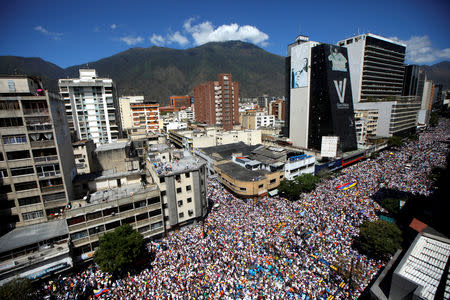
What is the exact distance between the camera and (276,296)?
1919cm

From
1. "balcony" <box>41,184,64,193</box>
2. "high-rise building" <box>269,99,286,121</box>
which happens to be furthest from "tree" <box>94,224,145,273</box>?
"high-rise building" <box>269,99,286,121</box>

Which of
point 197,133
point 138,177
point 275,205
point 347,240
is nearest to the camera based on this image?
point 347,240

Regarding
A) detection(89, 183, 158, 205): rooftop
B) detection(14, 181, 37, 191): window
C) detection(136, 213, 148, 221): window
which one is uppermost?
detection(14, 181, 37, 191): window

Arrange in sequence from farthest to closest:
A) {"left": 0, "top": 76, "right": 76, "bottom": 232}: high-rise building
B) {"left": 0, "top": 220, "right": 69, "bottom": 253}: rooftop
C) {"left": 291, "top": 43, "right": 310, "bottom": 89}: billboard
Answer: {"left": 291, "top": 43, "right": 310, "bottom": 89}: billboard, {"left": 0, "top": 76, "right": 76, "bottom": 232}: high-rise building, {"left": 0, "top": 220, "right": 69, "bottom": 253}: rooftop

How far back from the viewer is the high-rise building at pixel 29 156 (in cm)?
2145

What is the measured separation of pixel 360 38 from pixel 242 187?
288ft

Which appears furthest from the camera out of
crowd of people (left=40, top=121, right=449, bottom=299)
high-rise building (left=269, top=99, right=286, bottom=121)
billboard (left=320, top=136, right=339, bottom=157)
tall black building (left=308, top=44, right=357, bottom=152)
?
high-rise building (left=269, top=99, right=286, bottom=121)

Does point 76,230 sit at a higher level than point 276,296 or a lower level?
higher

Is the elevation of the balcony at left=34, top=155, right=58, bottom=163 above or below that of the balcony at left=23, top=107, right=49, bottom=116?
below

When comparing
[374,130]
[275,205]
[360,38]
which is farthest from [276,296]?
[360,38]

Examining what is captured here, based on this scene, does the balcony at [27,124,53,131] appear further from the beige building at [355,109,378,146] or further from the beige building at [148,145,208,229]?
the beige building at [355,109,378,146]

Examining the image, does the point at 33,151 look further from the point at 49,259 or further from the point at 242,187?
the point at 242,187

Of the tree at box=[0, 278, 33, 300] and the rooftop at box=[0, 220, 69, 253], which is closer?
the tree at box=[0, 278, 33, 300]

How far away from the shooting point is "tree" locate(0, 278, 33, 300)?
15938 millimetres
